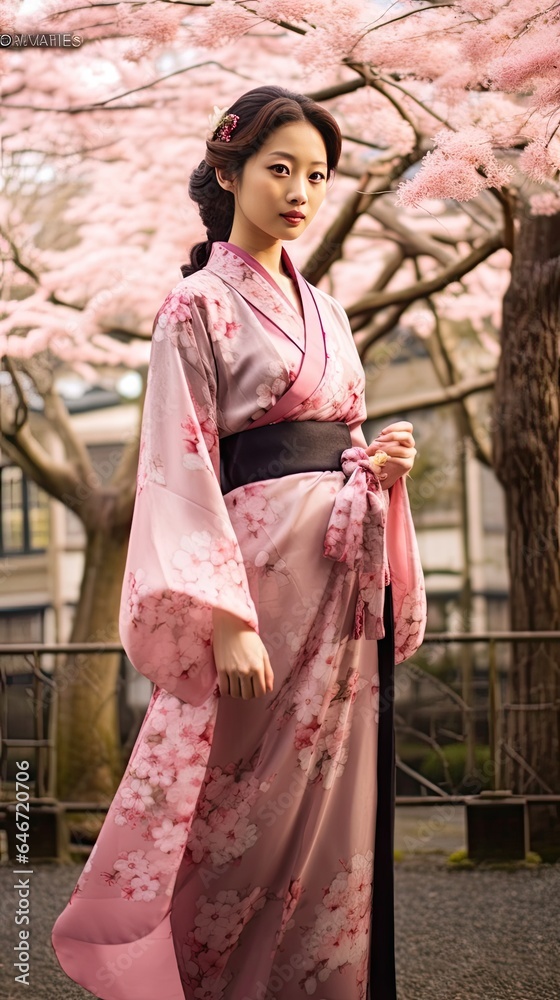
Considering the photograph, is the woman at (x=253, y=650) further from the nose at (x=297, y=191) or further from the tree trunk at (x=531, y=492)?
the tree trunk at (x=531, y=492)

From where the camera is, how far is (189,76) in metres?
5.95

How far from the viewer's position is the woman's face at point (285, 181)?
2139mm

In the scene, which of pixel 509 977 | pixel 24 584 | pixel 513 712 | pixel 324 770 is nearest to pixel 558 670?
pixel 513 712

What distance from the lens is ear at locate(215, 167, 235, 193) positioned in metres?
2.25

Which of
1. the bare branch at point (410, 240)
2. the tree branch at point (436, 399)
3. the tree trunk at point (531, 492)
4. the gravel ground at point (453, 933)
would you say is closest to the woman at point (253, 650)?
the gravel ground at point (453, 933)

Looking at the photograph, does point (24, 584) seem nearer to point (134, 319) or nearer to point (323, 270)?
point (134, 319)

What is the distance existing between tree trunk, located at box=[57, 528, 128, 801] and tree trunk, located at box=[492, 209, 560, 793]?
2.49 m

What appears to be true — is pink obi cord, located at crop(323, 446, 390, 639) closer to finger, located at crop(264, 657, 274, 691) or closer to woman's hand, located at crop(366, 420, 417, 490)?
woman's hand, located at crop(366, 420, 417, 490)

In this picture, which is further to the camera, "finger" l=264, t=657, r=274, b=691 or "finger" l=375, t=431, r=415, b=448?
"finger" l=375, t=431, r=415, b=448

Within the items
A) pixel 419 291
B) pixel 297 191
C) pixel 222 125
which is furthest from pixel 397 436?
pixel 419 291

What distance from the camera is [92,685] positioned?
20.4 ft

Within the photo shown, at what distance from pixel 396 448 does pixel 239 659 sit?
1.89ft

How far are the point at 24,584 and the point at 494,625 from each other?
5.58 m

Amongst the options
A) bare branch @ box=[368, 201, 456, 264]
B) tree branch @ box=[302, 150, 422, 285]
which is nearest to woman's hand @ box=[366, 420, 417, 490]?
tree branch @ box=[302, 150, 422, 285]
